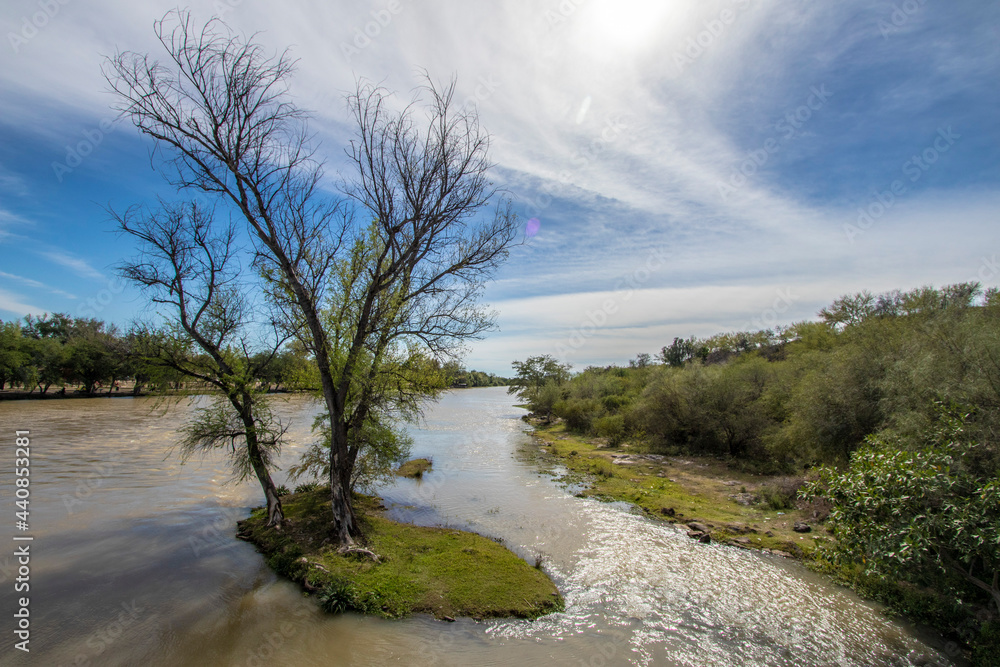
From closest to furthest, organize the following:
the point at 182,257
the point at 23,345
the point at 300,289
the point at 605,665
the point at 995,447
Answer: the point at 605,665 → the point at 995,447 → the point at 300,289 → the point at 182,257 → the point at 23,345

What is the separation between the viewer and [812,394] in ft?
55.7

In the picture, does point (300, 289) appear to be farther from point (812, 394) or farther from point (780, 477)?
point (780, 477)

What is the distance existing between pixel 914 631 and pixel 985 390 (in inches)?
214

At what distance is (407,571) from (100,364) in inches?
Result: 2504

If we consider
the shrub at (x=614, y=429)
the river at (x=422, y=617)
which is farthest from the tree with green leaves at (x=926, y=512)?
the shrub at (x=614, y=429)

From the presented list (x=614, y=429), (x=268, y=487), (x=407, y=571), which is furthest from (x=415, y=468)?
(x=614, y=429)

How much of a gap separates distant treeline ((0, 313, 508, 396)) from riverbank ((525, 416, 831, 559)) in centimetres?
900

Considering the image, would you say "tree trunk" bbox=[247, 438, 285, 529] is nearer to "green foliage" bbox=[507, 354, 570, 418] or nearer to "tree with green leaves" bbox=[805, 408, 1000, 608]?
"tree with green leaves" bbox=[805, 408, 1000, 608]

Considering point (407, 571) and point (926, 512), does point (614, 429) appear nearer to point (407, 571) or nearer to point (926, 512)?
point (407, 571)

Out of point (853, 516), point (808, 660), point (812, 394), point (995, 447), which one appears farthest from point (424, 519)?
point (812, 394)

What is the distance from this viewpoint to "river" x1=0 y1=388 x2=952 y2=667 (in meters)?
7.81

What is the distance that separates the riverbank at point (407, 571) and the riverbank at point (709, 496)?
6.87m

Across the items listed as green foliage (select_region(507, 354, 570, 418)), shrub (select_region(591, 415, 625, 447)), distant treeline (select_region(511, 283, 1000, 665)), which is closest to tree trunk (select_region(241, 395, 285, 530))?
distant treeline (select_region(511, 283, 1000, 665))

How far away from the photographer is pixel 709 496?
59.9ft
